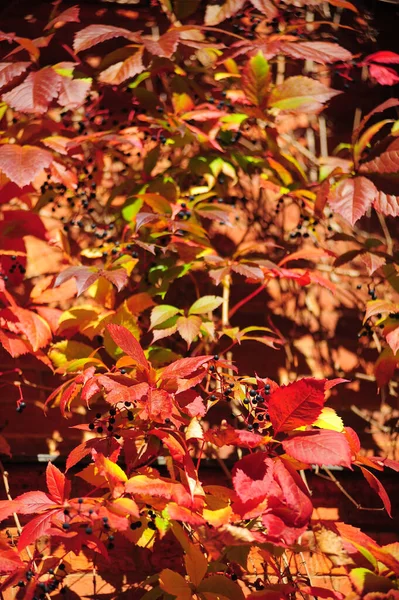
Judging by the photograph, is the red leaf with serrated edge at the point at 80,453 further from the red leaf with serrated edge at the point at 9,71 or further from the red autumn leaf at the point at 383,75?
the red autumn leaf at the point at 383,75

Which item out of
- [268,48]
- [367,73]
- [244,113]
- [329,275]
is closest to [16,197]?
[244,113]

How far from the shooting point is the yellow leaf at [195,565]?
4.46 ft

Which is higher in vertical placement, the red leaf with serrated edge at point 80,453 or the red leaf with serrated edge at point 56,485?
the red leaf with serrated edge at point 80,453

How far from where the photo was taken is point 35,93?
163cm

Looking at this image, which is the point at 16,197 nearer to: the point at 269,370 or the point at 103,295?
the point at 103,295

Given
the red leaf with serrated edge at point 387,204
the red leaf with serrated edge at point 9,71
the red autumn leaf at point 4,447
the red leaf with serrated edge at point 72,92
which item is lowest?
the red autumn leaf at point 4,447

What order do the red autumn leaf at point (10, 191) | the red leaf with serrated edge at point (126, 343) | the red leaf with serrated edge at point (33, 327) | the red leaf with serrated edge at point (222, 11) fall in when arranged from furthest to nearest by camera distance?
the red leaf with serrated edge at point (222, 11) < the red autumn leaf at point (10, 191) < the red leaf with serrated edge at point (33, 327) < the red leaf with serrated edge at point (126, 343)

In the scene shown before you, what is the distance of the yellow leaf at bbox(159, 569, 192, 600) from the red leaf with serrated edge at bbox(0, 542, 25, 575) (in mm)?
278

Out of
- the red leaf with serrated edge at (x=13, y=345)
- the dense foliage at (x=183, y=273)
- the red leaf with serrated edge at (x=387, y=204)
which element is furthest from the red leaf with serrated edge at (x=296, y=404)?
the red leaf with serrated edge at (x=13, y=345)

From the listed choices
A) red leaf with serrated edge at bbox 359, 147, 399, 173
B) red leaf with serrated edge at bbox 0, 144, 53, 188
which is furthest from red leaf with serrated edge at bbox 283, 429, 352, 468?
red leaf with serrated edge at bbox 0, 144, 53, 188

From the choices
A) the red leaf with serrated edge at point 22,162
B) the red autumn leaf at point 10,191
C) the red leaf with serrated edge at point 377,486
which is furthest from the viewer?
the red autumn leaf at point 10,191

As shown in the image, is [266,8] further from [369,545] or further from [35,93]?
[369,545]

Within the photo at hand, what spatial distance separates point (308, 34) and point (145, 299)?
976 mm

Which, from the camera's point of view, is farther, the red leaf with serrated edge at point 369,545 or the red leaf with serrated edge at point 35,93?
the red leaf with serrated edge at point 35,93
